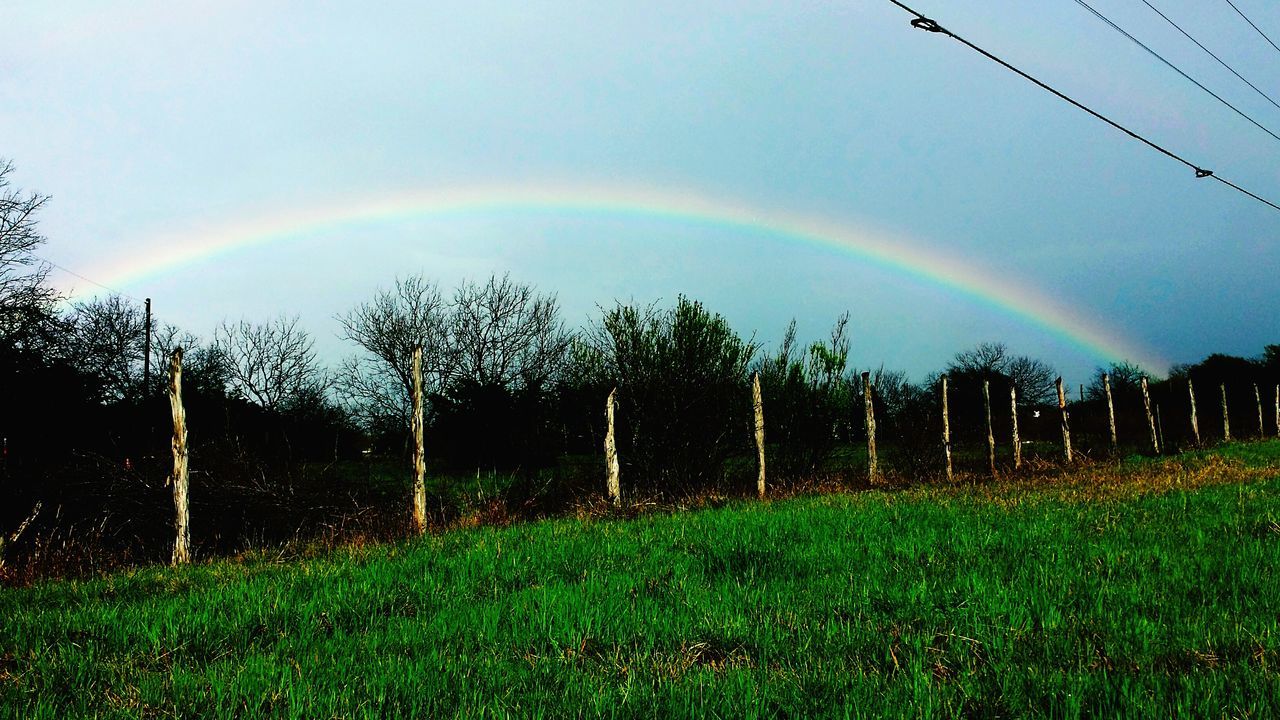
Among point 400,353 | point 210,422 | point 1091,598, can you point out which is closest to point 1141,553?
point 1091,598

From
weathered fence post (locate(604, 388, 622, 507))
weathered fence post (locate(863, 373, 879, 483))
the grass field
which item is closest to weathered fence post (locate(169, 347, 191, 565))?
the grass field

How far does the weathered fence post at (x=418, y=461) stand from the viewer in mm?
9320

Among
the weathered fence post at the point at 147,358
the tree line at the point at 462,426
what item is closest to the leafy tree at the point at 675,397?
the tree line at the point at 462,426

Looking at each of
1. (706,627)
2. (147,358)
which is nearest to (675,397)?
(706,627)

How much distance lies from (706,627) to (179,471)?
780 cm

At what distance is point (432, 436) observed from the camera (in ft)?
88.6

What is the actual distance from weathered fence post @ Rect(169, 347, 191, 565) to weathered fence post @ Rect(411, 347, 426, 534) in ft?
8.86

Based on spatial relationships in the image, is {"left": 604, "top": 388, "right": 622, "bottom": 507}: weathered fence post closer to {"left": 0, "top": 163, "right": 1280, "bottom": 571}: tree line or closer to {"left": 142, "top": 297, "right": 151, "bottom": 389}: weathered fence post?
{"left": 0, "top": 163, "right": 1280, "bottom": 571}: tree line

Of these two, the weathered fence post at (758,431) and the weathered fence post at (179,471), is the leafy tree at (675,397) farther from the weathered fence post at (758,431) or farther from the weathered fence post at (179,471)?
the weathered fence post at (179,471)

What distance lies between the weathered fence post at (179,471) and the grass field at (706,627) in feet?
3.57

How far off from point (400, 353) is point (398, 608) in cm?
2839

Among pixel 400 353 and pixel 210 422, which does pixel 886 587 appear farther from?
pixel 400 353

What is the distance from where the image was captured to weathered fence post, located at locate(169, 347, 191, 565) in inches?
331

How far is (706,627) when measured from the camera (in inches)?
158
